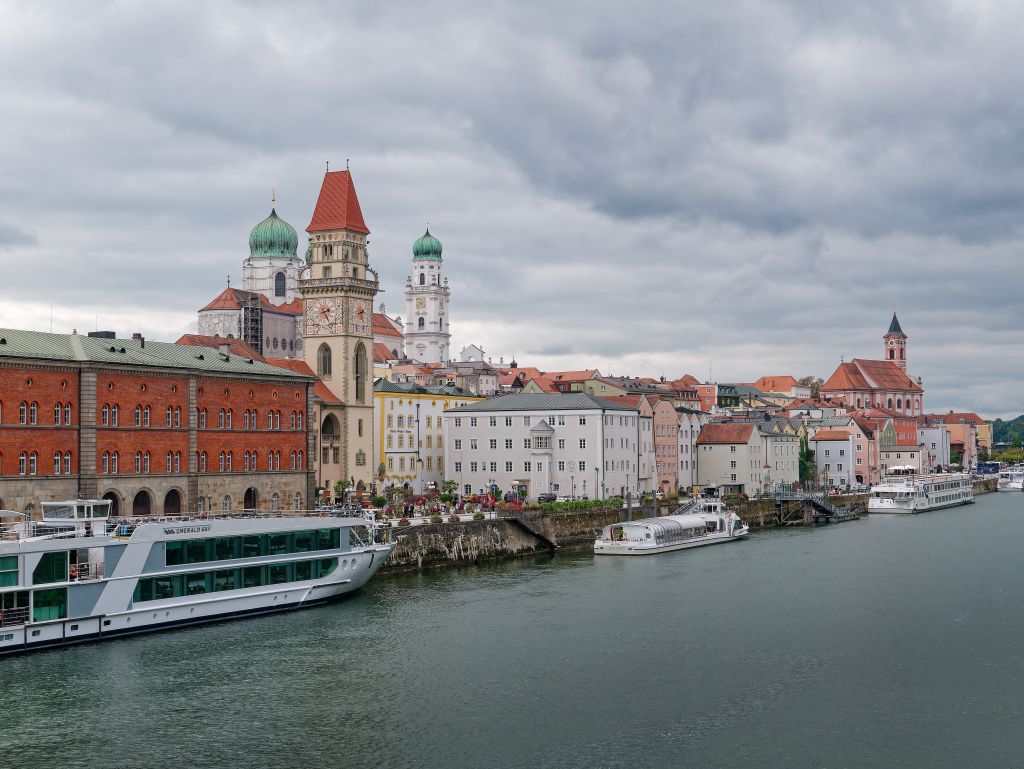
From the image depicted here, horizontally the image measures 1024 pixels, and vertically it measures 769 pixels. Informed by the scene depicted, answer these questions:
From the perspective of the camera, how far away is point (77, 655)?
51188mm

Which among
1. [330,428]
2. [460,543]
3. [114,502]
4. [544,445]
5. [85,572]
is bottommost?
[460,543]

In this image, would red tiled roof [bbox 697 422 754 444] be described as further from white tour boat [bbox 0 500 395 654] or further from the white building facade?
white tour boat [bbox 0 500 395 654]

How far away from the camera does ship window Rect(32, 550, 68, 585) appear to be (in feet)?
171

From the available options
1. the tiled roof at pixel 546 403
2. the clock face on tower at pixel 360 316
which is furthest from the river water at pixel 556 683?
the clock face on tower at pixel 360 316

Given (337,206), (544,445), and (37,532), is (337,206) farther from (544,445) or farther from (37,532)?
(37,532)

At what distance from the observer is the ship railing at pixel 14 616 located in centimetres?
5069

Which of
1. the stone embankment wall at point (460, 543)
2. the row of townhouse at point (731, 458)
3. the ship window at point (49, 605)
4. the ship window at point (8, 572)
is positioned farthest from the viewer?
the row of townhouse at point (731, 458)

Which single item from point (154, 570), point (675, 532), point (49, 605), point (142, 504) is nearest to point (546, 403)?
point (675, 532)

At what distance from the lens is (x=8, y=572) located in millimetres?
51156

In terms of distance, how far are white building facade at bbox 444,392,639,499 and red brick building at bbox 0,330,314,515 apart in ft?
87.6

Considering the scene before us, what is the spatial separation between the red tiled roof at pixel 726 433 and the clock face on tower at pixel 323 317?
51368 millimetres

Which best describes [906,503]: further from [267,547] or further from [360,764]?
[360,764]

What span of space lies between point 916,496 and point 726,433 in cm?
2808

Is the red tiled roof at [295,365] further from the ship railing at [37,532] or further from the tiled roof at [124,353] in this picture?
the ship railing at [37,532]
